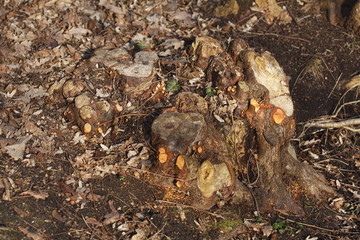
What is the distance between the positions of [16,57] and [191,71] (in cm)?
227

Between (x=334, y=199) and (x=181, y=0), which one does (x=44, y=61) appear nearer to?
(x=181, y=0)

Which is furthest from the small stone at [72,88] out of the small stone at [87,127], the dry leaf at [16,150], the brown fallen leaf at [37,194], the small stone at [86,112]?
the brown fallen leaf at [37,194]

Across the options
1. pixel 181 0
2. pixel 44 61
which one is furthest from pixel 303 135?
pixel 44 61

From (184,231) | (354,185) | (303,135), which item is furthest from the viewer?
(303,135)

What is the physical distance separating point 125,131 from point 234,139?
1.26 meters

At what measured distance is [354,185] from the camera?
6.01 m

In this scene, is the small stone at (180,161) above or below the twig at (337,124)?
above

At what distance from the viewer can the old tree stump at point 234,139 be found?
473 cm

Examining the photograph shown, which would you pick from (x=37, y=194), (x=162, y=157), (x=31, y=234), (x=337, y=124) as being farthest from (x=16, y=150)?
(x=337, y=124)

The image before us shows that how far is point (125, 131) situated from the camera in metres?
5.16

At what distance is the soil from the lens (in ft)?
14.7

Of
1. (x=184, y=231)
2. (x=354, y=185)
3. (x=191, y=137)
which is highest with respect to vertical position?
(x=191, y=137)

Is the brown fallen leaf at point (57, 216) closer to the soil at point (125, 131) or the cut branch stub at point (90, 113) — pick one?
the soil at point (125, 131)

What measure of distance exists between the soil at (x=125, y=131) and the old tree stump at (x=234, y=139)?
17 cm
